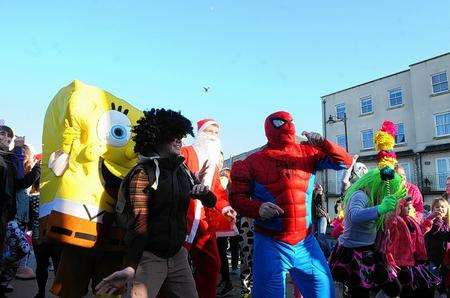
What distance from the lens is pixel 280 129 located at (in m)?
3.69

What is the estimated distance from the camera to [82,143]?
3.86 metres

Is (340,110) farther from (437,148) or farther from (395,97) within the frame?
(437,148)

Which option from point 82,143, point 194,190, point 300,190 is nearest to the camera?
point 194,190

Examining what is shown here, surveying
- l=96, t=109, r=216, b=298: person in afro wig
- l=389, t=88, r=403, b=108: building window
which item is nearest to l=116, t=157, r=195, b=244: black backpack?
l=96, t=109, r=216, b=298: person in afro wig

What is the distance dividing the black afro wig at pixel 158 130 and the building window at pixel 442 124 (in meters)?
27.2

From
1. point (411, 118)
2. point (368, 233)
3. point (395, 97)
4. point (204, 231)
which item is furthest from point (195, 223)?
point (395, 97)

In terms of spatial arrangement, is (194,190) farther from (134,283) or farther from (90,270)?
(90,270)

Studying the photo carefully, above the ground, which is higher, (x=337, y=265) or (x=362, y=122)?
(x=362, y=122)

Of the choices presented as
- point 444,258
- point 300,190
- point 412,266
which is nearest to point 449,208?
point 444,258

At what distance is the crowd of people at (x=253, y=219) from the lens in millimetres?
2869

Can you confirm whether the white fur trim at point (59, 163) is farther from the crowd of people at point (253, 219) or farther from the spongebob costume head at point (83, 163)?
the crowd of people at point (253, 219)

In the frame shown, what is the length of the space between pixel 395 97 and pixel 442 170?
5.58 m

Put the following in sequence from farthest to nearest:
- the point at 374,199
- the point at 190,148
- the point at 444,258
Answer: the point at 444,258, the point at 190,148, the point at 374,199

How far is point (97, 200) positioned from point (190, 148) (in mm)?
1257
